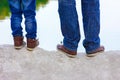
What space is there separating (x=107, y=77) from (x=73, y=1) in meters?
0.76

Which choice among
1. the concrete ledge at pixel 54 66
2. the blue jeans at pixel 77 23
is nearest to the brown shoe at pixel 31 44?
the concrete ledge at pixel 54 66

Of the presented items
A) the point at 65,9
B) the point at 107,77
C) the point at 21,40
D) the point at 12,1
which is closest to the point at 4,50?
the point at 21,40

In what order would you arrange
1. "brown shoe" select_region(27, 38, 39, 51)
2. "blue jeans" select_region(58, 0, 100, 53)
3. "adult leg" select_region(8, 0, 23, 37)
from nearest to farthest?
1. "blue jeans" select_region(58, 0, 100, 53)
2. "adult leg" select_region(8, 0, 23, 37)
3. "brown shoe" select_region(27, 38, 39, 51)

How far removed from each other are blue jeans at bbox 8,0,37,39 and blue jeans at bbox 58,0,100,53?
258mm

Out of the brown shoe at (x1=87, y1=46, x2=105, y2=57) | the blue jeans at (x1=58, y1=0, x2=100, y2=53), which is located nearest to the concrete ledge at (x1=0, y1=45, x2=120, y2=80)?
the brown shoe at (x1=87, y1=46, x2=105, y2=57)

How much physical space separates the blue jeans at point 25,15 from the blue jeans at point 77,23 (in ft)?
0.85

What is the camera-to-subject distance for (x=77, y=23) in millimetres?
3812

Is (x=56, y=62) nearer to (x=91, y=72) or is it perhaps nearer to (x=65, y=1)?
(x=91, y=72)

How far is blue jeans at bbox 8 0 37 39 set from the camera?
3.78 meters

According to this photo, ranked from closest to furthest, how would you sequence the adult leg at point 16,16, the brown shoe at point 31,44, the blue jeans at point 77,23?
1. the blue jeans at point 77,23
2. the adult leg at point 16,16
3. the brown shoe at point 31,44

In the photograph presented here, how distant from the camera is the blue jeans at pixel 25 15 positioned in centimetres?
378

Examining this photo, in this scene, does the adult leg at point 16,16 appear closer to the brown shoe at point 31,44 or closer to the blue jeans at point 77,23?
the brown shoe at point 31,44

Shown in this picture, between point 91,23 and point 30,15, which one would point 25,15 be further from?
point 91,23

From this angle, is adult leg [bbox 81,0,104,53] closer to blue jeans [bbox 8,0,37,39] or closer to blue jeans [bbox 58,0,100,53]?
blue jeans [bbox 58,0,100,53]
